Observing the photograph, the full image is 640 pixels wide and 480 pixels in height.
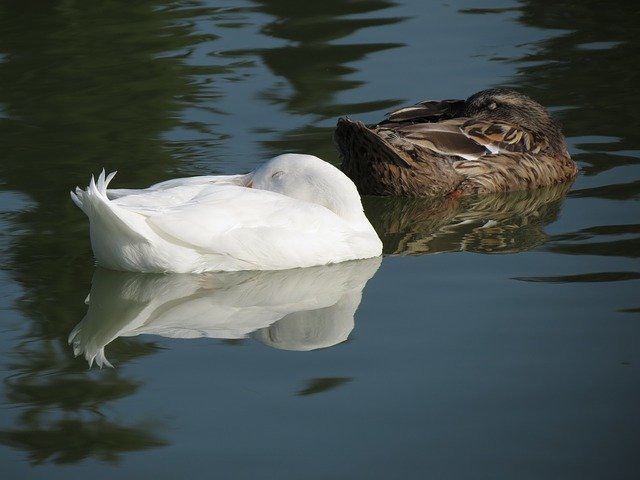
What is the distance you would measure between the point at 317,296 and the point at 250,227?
563 mm

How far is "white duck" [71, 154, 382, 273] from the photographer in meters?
7.17

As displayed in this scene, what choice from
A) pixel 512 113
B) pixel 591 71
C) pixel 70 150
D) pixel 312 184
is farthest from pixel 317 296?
pixel 591 71

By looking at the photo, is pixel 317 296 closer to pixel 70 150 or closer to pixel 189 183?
pixel 189 183

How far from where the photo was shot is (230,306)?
708 centimetres

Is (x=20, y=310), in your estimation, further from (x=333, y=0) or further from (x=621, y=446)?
(x=333, y=0)

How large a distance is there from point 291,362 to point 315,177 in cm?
196

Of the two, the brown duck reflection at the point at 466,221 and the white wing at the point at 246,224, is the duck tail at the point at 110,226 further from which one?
the brown duck reflection at the point at 466,221

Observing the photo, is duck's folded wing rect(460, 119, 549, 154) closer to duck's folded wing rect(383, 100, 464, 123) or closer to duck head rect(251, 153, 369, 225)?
duck's folded wing rect(383, 100, 464, 123)

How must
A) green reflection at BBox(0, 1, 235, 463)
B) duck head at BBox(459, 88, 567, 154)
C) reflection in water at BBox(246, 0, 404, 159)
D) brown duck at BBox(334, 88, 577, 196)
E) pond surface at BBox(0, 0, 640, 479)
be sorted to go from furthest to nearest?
reflection in water at BBox(246, 0, 404, 159) < duck head at BBox(459, 88, 567, 154) < brown duck at BBox(334, 88, 577, 196) < green reflection at BBox(0, 1, 235, 463) < pond surface at BBox(0, 0, 640, 479)

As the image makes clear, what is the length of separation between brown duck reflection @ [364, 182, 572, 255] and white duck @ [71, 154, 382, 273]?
22.4 inches

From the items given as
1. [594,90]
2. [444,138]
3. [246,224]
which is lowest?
[594,90]

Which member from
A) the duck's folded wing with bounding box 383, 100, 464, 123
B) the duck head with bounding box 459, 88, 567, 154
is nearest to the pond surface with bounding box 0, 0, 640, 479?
the duck head with bounding box 459, 88, 567, 154

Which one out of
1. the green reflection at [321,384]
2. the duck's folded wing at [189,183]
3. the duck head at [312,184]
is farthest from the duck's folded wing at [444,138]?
the green reflection at [321,384]

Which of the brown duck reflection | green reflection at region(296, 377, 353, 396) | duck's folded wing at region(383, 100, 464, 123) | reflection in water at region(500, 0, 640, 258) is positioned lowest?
the brown duck reflection
